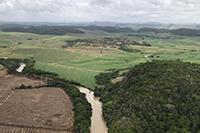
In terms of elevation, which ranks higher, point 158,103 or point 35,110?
point 158,103

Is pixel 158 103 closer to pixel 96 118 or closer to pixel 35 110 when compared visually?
pixel 96 118

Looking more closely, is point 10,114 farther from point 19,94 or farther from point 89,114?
point 89,114

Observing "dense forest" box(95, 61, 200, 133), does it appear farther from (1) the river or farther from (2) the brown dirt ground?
(2) the brown dirt ground

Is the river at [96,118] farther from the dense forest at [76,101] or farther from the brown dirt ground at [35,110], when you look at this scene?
the brown dirt ground at [35,110]

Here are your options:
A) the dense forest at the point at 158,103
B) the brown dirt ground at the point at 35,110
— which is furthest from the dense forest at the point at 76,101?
the dense forest at the point at 158,103

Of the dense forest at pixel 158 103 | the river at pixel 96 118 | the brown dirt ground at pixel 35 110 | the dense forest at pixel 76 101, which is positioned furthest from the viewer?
the river at pixel 96 118

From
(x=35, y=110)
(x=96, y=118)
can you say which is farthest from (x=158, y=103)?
(x=35, y=110)
